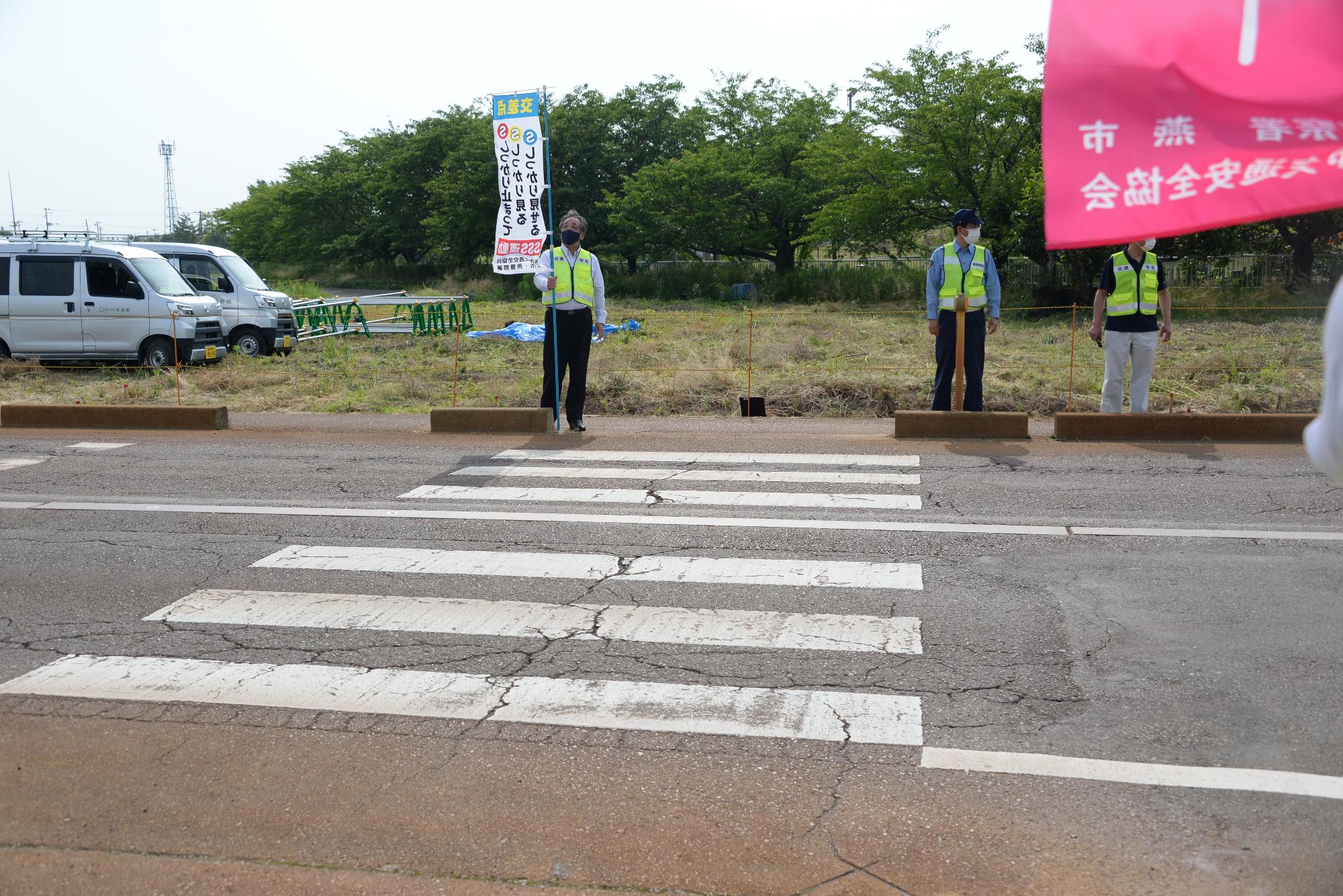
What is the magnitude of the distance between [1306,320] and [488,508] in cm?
2218

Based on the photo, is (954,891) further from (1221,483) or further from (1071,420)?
(1071,420)

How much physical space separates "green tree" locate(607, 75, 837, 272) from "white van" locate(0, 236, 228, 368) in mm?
27970

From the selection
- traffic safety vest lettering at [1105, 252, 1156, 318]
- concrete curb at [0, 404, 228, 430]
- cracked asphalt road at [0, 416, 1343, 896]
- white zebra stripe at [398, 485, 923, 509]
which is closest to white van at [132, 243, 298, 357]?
concrete curb at [0, 404, 228, 430]

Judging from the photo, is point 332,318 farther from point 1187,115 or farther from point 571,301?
point 1187,115

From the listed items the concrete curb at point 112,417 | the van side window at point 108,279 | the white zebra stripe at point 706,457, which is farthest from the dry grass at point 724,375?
the white zebra stripe at point 706,457

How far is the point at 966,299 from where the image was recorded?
11406 mm

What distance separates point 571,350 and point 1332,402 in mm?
10053

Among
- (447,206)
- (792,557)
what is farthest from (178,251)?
(447,206)

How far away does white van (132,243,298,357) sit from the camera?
21.6m

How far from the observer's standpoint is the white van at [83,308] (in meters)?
19.2

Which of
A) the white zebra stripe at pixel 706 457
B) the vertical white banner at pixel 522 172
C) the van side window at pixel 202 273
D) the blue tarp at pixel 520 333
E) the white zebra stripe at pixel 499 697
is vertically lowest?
the white zebra stripe at pixel 499 697

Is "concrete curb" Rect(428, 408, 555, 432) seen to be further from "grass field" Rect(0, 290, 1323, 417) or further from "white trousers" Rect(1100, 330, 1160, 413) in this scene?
"white trousers" Rect(1100, 330, 1160, 413)

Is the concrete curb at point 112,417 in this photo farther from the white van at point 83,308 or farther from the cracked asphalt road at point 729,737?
A: the white van at point 83,308

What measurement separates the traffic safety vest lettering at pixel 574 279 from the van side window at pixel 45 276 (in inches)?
464
